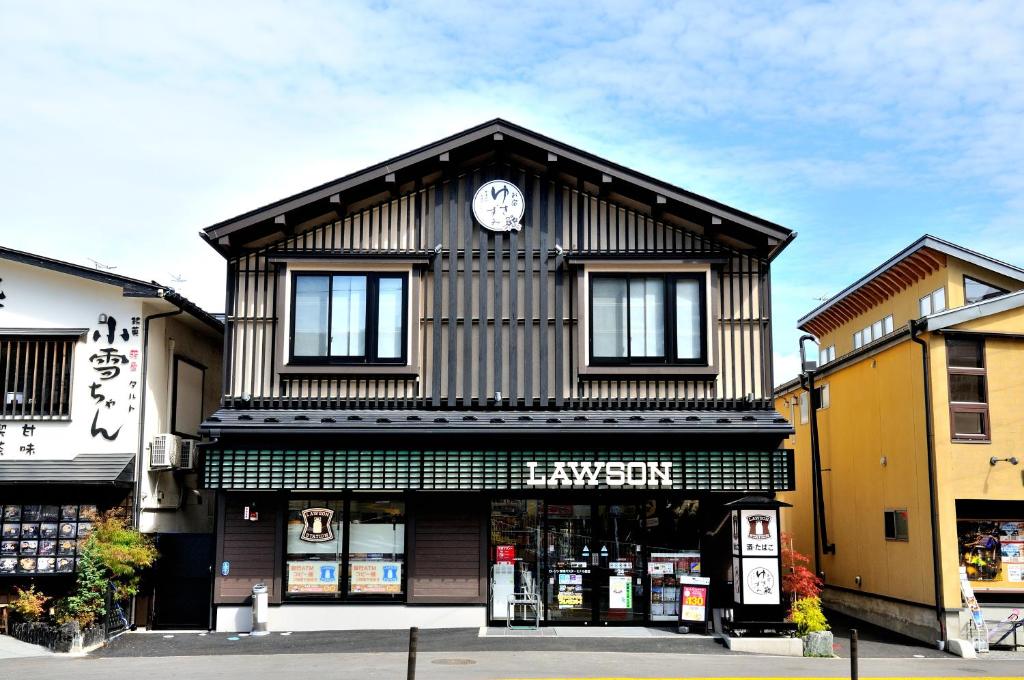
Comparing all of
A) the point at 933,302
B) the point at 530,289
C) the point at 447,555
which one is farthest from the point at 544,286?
the point at 933,302

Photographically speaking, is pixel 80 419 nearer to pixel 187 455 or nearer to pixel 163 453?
pixel 163 453

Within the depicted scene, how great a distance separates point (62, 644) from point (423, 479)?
6.81 meters

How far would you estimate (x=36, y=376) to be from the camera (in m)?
19.9

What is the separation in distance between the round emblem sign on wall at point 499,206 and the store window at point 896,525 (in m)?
9.96

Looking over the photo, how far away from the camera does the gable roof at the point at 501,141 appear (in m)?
19.5

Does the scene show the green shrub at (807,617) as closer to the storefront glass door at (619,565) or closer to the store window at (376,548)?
the storefront glass door at (619,565)

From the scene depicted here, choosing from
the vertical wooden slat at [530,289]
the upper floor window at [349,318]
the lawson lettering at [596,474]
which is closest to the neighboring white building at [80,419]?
the upper floor window at [349,318]

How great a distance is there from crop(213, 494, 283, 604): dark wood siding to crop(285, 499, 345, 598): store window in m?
0.28

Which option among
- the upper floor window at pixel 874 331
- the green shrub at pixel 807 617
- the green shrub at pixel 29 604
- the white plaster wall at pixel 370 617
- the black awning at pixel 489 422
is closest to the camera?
the green shrub at pixel 807 617

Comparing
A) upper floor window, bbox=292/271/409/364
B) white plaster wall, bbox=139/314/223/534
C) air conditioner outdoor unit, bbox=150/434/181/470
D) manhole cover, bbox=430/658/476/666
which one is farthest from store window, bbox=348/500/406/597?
air conditioner outdoor unit, bbox=150/434/181/470

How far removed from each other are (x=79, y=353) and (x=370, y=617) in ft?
25.4

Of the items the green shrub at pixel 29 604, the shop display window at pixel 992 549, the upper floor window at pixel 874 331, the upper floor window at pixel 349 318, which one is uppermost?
the upper floor window at pixel 874 331

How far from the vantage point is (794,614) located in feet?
59.0

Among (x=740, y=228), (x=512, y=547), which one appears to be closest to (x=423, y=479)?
(x=512, y=547)
